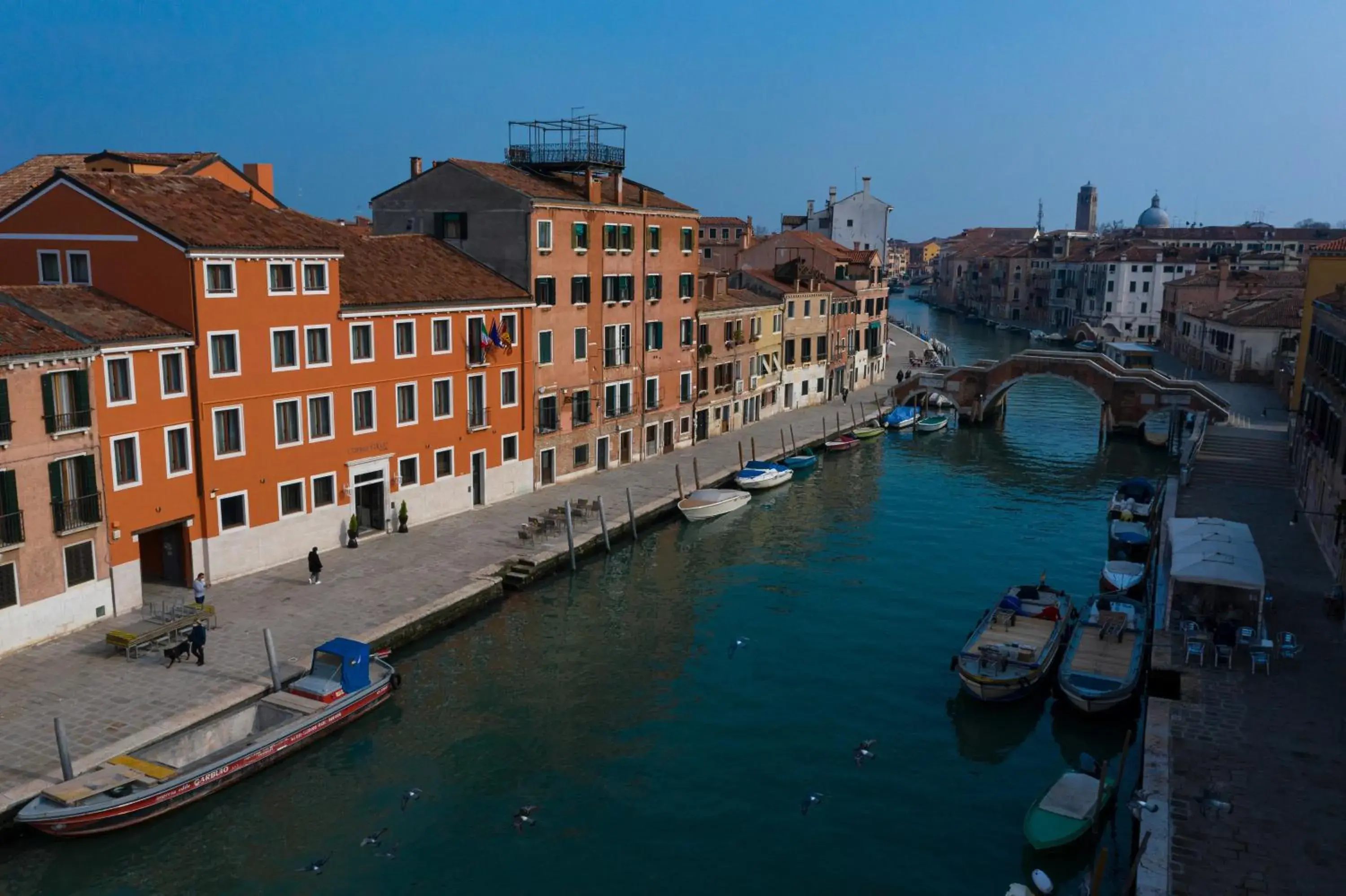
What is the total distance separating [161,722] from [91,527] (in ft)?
21.6

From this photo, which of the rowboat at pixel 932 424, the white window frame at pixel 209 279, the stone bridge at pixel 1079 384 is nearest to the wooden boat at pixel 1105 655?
the white window frame at pixel 209 279

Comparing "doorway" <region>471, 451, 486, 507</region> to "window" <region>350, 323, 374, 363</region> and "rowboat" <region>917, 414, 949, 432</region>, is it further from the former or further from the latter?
"rowboat" <region>917, 414, 949, 432</region>

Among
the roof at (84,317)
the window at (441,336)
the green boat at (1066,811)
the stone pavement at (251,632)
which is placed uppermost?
the roof at (84,317)

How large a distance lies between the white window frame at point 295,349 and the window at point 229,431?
1709 millimetres

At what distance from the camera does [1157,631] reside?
85.2 ft

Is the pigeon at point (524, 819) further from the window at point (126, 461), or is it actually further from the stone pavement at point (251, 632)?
the window at point (126, 461)

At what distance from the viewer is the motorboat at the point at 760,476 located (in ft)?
151

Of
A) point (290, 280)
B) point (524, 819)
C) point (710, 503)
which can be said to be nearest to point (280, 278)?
point (290, 280)

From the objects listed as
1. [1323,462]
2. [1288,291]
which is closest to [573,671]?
[1323,462]

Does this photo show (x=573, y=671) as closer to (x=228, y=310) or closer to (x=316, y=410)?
(x=316, y=410)

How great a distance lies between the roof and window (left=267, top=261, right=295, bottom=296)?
9.76ft

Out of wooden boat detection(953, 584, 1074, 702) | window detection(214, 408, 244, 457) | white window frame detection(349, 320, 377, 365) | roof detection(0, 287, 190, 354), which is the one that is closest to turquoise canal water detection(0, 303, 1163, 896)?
wooden boat detection(953, 584, 1074, 702)

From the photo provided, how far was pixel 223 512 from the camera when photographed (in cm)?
2897

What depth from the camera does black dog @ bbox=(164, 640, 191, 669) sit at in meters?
23.7
